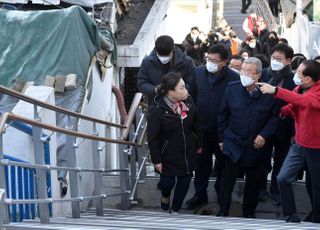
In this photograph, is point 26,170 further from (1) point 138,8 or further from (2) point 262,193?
(1) point 138,8

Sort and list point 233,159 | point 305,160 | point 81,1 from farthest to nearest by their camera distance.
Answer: point 81,1 < point 233,159 < point 305,160

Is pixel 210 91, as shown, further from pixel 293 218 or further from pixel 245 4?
pixel 245 4

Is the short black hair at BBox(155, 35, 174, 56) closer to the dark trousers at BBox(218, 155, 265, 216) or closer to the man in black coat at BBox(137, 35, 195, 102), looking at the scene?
the man in black coat at BBox(137, 35, 195, 102)

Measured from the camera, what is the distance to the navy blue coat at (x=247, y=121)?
7465 millimetres

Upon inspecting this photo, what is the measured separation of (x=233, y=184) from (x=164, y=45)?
5.62 ft

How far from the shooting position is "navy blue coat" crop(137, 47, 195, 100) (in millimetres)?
8248

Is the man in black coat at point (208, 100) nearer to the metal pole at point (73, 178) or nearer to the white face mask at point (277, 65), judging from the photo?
the white face mask at point (277, 65)

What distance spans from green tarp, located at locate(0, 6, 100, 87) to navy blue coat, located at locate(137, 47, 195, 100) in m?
1.15

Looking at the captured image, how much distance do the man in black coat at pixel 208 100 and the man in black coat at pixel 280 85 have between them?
19.4 inches

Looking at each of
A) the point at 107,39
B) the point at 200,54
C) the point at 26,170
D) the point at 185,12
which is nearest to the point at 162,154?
the point at 26,170

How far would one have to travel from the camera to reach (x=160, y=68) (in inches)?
326

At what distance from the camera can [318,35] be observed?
50.6 ft

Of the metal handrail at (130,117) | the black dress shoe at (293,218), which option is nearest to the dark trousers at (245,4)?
the metal handrail at (130,117)

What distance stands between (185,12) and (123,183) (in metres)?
20.4
